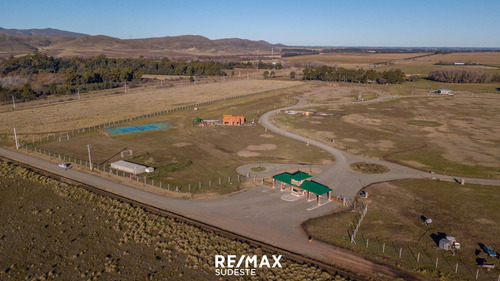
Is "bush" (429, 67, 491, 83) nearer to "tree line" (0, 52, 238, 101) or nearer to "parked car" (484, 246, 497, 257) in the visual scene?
"tree line" (0, 52, 238, 101)

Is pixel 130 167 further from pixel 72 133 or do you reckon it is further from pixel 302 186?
pixel 72 133

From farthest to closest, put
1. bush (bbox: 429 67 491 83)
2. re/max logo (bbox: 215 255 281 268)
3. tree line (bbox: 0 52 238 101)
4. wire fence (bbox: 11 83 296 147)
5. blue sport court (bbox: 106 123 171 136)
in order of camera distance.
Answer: bush (bbox: 429 67 491 83), tree line (bbox: 0 52 238 101), blue sport court (bbox: 106 123 171 136), wire fence (bbox: 11 83 296 147), re/max logo (bbox: 215 255 281 268)

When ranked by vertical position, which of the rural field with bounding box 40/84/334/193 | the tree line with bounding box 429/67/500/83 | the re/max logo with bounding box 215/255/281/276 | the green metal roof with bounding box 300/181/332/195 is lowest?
the re/max logo with bounding box 215/255/281/276

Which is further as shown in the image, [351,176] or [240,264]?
[351,176]

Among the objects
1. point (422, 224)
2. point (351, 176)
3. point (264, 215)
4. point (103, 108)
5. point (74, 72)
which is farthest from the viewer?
point (74, 72)

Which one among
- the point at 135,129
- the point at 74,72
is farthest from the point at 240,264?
the point at 74,72

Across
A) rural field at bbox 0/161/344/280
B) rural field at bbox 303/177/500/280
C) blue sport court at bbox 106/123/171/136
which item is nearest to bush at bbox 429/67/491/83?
rural field at bbox 303/177/500/280

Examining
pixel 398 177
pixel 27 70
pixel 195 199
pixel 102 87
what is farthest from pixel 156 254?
pixel 27 70

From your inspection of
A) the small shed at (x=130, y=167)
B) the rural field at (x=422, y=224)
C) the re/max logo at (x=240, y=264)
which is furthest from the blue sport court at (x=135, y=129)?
the re/max logo at (x=240, y=264)
